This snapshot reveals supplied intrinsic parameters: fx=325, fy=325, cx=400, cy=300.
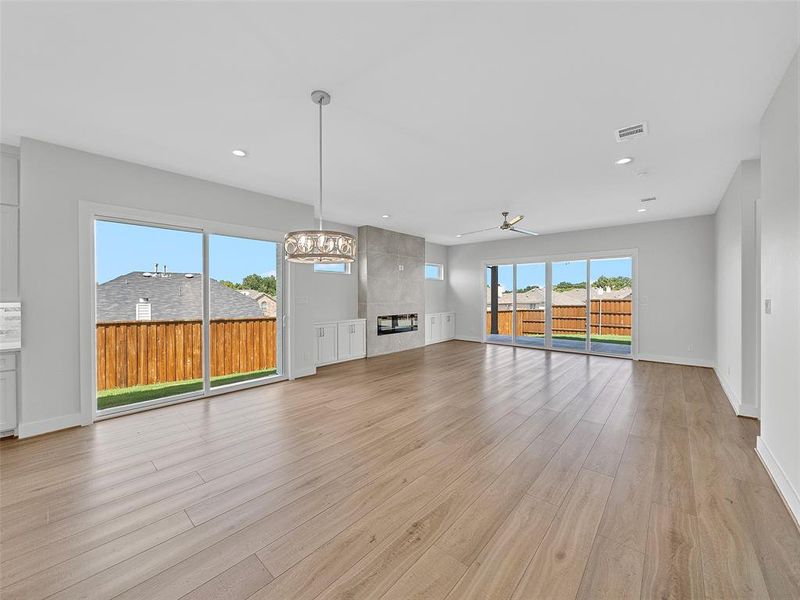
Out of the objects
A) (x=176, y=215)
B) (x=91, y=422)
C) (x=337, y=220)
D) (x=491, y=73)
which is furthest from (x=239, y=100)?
(x=337, y=220)

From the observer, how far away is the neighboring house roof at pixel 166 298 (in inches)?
150

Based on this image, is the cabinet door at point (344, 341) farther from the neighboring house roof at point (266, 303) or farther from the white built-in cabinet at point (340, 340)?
the neighboring house roof at point (266, 303)

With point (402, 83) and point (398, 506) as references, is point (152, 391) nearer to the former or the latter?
point (398, 506)

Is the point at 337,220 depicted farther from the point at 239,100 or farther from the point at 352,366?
the point at 239,100

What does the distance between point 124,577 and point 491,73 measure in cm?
343

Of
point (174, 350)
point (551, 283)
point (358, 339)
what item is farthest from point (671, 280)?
point (174, 350)

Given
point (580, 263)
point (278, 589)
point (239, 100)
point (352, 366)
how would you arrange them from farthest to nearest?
point (580, 263) → point (352, 366) → point (239, 100) → point (278, 589)

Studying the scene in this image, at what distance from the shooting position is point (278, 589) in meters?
1.46

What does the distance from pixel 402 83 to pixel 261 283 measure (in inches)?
147

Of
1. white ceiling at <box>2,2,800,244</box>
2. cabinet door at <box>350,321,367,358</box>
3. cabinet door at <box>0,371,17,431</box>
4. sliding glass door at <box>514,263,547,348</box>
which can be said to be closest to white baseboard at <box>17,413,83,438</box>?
cabinet door at <box>0,371,17,431</box>

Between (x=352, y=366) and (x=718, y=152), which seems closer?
(x=718, y=152)

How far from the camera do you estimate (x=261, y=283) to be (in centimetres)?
503

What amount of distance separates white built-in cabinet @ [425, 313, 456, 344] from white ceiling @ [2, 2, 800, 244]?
5.41 meters

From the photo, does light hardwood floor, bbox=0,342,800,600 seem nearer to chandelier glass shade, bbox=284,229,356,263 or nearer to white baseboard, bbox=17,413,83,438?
white baseboard, bbox=17,413,83,438
